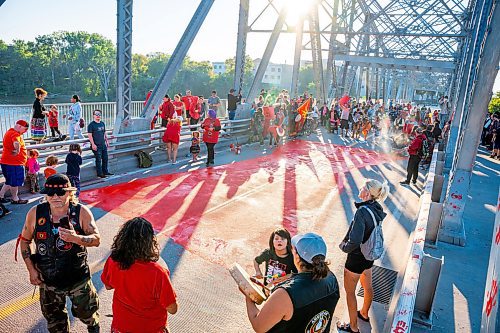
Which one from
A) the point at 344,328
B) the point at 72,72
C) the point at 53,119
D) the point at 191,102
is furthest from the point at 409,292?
the point at 72,72

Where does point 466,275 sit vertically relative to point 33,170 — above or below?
below

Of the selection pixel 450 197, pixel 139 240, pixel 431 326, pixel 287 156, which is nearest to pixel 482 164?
pixel 287 156

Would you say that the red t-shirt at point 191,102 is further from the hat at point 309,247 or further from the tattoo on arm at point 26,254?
the hat at point 309,247

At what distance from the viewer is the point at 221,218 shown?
7656 millimetres

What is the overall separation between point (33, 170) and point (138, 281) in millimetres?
6923

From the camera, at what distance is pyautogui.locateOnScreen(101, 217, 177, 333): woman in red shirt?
2.57 metres

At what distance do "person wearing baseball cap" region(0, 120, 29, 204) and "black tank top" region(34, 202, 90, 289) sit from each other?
477 centimetres

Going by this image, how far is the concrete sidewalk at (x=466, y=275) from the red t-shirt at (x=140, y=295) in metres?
3.39

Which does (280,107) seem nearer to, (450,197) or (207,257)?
(450,197)

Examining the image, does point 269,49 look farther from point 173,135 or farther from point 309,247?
point 309,247

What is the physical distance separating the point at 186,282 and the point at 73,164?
367 cm

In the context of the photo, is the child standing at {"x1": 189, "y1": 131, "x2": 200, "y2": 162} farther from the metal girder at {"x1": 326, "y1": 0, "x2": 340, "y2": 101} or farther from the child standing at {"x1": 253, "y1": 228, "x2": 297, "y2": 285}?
the metal girder at {"x1": 326, "y1": 0, "x2": 340, "y2": 101}

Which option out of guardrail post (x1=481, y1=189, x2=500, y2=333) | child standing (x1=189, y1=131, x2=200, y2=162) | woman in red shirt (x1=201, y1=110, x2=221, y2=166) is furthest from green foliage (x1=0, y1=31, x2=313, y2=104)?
guardrail post (x1=481, y1=189, x2=500, y2=333)

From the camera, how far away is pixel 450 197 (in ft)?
23.9
